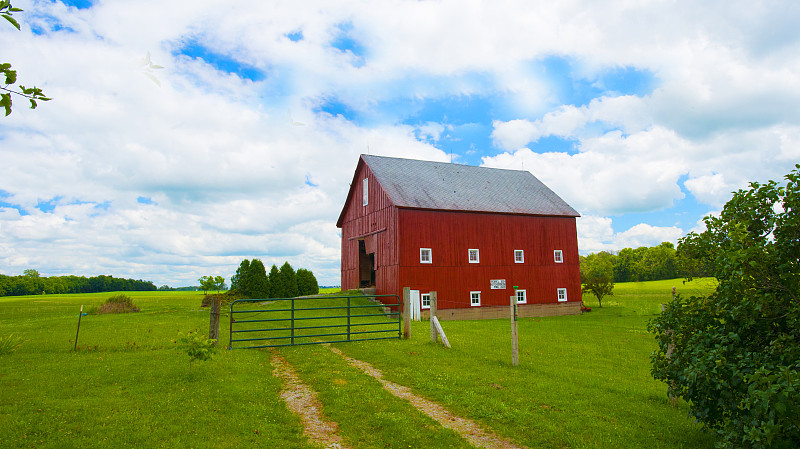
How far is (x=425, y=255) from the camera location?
84.6 ft

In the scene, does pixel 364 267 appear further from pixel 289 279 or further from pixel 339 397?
pixel 339 397

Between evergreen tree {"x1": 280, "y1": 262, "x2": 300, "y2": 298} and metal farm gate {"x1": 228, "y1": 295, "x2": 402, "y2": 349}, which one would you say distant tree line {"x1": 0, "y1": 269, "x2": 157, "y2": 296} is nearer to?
evergreen tree {"x1": 280, "y1": 262, "x2": 300, "y2": 298}

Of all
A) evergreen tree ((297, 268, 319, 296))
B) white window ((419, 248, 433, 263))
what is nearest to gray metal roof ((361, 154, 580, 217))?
white window ((419, 248, 433, 263))

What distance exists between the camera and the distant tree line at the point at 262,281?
32938mm

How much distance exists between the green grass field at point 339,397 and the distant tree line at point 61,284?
7756 cm

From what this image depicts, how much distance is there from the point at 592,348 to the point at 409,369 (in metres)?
8.01

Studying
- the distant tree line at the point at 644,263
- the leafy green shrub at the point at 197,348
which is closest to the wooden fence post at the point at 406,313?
the leafy green shrub at the point at 197,348

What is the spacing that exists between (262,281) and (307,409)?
27338mm

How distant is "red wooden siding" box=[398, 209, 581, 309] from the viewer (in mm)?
25578

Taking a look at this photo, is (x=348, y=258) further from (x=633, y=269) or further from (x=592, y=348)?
(x=633, y=269)

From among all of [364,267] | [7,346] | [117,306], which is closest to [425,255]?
[364,267]

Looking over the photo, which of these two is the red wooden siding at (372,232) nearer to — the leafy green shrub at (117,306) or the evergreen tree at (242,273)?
the evergreen tree at (242,273)

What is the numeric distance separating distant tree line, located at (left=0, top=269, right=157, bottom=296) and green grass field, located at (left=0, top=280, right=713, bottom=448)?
77562 millimetres

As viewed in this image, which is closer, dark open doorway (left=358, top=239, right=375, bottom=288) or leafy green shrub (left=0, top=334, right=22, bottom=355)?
leafy green shrub (left=0, top=334, right=22, bottom=355)
